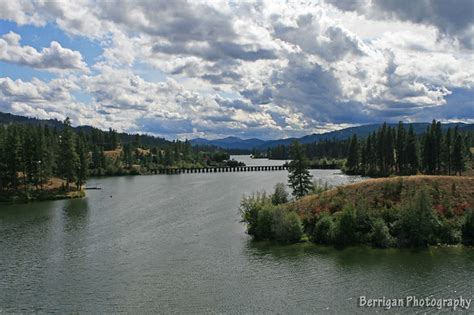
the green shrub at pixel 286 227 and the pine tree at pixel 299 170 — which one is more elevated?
the pine tree at pixel 299 170

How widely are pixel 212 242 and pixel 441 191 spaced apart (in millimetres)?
30241

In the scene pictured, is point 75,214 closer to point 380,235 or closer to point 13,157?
point 13,157

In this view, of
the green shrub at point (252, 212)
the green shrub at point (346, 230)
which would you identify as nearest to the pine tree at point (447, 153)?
the green shrub at point (252, 212)

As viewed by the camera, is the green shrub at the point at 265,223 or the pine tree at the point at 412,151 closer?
the green shrub at the point at 265,223

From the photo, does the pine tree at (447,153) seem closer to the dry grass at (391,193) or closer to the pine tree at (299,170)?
the pine tree at (299,170)

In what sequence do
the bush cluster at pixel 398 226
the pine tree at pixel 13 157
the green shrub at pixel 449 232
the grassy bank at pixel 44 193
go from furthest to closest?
the pine tree at pixel 13 157
the grassy bank at pixel 44 193
the green shrub at pixel 449 232
the bush cluster at pixel 398 226

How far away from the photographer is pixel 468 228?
5291 cm

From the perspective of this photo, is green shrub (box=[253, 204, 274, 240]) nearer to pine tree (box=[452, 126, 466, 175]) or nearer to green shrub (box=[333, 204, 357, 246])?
green shrub (box=[333, 204, 357, 246])

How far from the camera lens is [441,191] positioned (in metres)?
58.8

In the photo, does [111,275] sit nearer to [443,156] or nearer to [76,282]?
[76,282]

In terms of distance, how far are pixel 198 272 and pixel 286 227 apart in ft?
46.0

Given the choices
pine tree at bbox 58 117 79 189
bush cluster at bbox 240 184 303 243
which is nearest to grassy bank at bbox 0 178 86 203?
pine tree at bbox 58 117 79 189

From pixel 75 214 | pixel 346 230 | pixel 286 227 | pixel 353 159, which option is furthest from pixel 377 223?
pixel 353 159

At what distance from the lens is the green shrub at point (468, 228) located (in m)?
52.1
